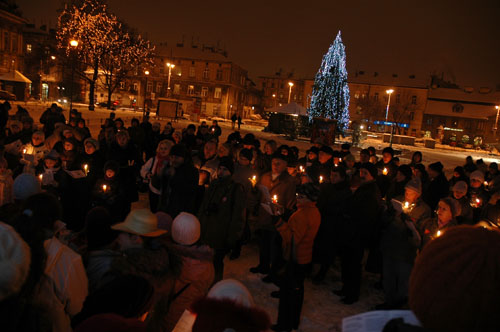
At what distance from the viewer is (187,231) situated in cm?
330

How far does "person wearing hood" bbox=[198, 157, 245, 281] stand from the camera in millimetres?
4941

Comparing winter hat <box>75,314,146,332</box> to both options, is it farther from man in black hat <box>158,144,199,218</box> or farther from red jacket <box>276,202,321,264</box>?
man in black hat <box>158,144,199,218</box>

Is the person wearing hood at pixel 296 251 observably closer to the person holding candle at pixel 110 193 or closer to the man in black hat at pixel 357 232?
the man in black hat at pixel 357 232

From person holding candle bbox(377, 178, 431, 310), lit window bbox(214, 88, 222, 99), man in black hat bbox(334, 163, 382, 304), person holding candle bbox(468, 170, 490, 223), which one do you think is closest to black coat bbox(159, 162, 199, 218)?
man in black hat bbox(334, 163, 382, 304)

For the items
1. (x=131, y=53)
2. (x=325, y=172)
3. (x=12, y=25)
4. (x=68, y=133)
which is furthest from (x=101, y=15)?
(x=325, y=172)

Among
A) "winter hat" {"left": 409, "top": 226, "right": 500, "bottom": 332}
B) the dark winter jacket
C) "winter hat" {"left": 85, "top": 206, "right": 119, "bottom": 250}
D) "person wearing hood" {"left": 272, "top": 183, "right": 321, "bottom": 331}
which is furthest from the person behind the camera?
the dark winter jacket

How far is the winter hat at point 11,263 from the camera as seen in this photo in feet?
5.17

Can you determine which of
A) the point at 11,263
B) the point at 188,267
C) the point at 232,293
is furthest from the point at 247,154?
the point at 11,263

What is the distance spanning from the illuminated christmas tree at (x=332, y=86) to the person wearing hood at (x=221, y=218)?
29.6 meters

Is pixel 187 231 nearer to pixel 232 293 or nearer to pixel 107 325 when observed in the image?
pixel 232 293

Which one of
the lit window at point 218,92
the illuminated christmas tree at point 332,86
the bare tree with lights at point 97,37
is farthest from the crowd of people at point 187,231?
the lit window at point 218,92

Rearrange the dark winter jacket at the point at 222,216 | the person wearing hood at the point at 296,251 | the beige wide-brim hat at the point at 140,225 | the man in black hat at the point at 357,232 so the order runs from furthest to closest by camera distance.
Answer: the man in black hat at the point at 357,232 → the dark winter jacket at the point at 222,216 → the person wearing hood at the point at 296,251 → the beige wide-brim hat at the point at 140,225

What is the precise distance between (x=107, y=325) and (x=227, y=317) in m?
0.57

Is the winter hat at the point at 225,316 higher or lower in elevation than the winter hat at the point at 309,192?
lower
